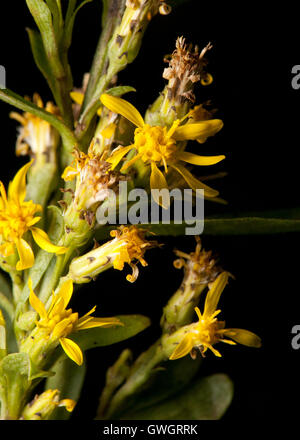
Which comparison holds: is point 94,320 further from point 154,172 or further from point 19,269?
point 154,172

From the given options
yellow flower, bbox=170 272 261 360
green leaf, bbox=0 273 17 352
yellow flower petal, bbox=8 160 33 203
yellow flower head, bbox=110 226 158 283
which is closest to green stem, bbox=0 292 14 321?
green leaf, bbox=0 273 17 352

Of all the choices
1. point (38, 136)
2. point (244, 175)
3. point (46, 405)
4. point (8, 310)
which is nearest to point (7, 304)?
point (8, 310)

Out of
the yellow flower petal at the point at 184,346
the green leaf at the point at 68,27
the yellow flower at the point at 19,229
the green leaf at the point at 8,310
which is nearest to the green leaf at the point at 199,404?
the yellow flower petal at the point at 184,346

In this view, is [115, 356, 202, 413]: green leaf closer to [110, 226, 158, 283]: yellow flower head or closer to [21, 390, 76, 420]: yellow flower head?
[21, 390, 76, 420]: yellow flower head

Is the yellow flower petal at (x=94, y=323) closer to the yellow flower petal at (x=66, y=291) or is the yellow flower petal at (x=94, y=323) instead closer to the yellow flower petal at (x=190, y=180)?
the yellow flower petal at (x=66, y=291)

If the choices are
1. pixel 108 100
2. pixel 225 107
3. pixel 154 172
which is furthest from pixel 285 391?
pixel 108 100

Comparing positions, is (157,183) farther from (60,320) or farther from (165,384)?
(165,384)
